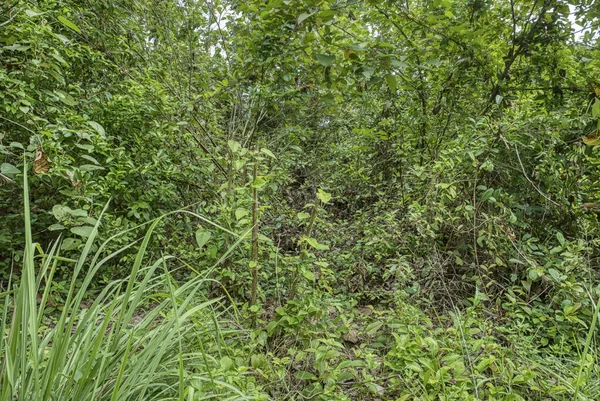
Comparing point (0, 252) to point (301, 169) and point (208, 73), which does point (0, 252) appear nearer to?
point (208, 73)

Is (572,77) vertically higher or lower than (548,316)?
higher

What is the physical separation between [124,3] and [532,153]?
→ 2734 mm

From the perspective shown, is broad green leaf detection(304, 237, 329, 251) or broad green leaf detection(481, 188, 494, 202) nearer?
broad green leaf detection(304, 237, 329, 251)

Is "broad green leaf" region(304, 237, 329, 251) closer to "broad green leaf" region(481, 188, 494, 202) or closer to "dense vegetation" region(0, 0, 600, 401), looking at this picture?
"dense vegetation" region(0, 0, 600, 401)

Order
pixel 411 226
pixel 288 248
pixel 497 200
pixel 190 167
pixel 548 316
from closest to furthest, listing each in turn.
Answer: pixel 548 316, pixel 497 200, pixel 190 167, pixel 411 226, pixel 288 248

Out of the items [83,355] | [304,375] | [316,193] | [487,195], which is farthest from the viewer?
[487,195]

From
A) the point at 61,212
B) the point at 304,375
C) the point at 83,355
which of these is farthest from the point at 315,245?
the point at 61,212

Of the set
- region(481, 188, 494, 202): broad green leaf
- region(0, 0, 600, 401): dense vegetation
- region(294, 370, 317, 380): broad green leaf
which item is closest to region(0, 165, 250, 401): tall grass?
region(0, 0, 600, 401): dense vegetation

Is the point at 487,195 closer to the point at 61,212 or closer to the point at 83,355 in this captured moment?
the point at 83,355

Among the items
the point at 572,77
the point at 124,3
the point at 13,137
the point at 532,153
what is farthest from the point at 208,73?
the point at 572,77

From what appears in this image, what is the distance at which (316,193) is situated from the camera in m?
1.66

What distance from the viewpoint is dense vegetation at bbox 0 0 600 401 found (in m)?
1.33

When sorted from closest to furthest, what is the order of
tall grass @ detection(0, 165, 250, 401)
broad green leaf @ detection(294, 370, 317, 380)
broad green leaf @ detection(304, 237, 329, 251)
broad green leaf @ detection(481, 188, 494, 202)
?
1. tall grass @ detection(0, 165, 250, 401)
2. broad green leaf @ detection(294, 370, 317, 380)
3. broad green leaf @ detection(304, 237, 329, 251)
4. broad green leaf @ detection(481, 188, 494, 202)

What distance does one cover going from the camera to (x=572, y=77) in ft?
6.64
